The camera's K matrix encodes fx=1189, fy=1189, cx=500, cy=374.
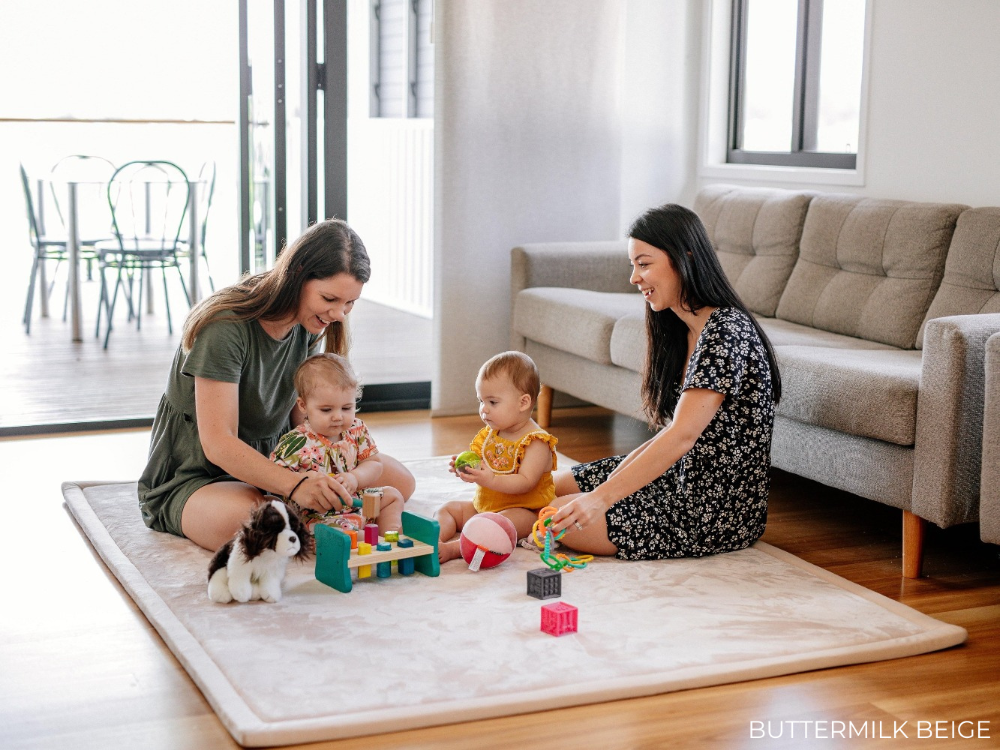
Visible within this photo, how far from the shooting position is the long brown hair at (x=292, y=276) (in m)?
2.46

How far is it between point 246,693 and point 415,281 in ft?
11.5

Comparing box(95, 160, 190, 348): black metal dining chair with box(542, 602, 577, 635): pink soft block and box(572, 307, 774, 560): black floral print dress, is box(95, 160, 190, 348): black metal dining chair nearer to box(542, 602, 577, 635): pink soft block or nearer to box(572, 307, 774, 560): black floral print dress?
box(572, 307, 774, 560): black floral print dress

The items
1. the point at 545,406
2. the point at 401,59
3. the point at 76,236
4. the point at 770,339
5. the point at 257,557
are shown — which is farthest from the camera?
the point at 76,236

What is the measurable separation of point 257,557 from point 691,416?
892 millimetres

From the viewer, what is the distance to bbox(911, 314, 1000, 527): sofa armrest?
238cm

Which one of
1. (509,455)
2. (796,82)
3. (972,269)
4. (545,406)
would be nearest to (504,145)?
(545,406)

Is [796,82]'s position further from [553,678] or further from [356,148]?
[553,678]

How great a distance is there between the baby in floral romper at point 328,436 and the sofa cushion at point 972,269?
144 centimetres

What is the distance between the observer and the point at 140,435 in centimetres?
388

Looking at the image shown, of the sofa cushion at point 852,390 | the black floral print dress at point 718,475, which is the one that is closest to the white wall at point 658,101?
the sofa cushion at point 852,390

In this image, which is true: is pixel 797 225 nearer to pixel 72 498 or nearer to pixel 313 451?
pixel 313 451

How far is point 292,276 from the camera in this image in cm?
249

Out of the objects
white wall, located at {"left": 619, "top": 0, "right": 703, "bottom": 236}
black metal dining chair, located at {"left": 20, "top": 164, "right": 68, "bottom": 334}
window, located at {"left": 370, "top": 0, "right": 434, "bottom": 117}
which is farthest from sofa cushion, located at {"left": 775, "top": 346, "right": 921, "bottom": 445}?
black metal dining chair, located at {"left": 20, "top": 164, "right": 68, "bottom": 334}

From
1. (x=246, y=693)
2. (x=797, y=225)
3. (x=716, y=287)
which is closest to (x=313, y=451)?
(x=246, y=693)
